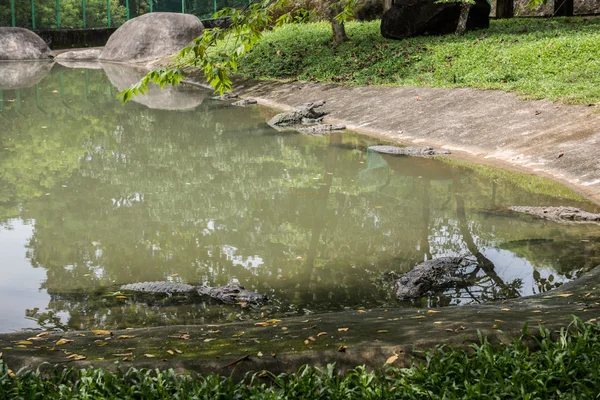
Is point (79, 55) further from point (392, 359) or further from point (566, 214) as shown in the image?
point (392, 359)

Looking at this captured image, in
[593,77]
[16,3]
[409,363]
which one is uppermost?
[16,3]

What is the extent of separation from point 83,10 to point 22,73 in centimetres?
1156

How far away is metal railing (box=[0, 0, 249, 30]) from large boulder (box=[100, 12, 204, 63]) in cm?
535

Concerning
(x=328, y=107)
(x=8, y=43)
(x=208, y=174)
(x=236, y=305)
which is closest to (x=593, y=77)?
(x=328, y=107)

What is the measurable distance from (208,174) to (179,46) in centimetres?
2344

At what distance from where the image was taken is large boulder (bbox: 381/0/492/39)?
2180cm

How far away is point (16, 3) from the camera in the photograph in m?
37.7

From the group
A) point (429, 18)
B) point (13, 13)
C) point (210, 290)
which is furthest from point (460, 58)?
point (13, 13)

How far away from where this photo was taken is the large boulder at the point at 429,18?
71.5 feet

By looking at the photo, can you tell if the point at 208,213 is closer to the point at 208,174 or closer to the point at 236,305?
the point at 208,174

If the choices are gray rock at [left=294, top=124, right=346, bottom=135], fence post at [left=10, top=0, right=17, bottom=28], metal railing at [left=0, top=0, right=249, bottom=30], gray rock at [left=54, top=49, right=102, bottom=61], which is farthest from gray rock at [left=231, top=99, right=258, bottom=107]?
fence post at [left=10, top=0, right=17, bottom=28]

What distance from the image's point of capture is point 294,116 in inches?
656

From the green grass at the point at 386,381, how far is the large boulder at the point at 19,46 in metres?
34.0

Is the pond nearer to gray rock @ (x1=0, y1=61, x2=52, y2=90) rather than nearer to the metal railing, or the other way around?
gray rock @ (x1=0, y1=61, x2=52, y2=90)
